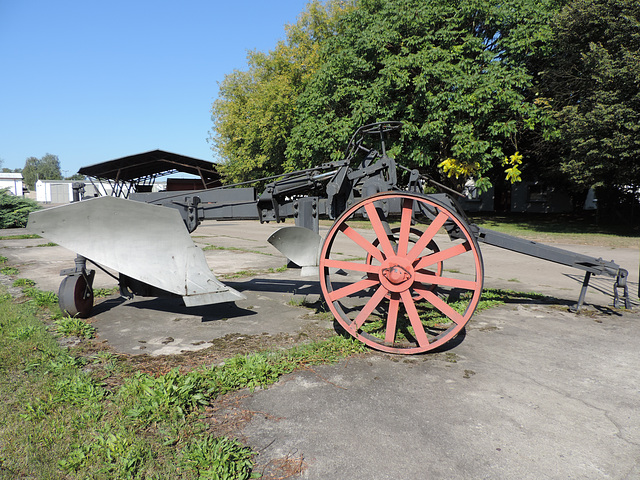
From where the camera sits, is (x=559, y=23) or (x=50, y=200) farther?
(x=50, y=200)

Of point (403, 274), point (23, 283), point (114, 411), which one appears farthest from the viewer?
point (23, 283)

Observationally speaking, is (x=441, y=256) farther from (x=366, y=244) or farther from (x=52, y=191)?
(x=52, y=191)

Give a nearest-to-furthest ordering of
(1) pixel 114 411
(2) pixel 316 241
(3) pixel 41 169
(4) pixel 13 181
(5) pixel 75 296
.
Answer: (1) pixel 114 411 → (5) pixel 75 296 → (2) pixel 316 241 → (4) pixel 13 181 → (3) pixel 41 169

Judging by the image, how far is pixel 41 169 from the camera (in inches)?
6166

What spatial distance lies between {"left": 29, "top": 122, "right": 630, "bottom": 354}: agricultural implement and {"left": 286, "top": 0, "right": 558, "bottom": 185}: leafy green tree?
1376cm

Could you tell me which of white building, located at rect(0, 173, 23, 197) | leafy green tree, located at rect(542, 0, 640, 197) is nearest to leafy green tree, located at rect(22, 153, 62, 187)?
white building, located at rect(0, 173, 23, 197)

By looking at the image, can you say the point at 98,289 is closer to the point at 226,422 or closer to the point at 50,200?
the point at 226,422

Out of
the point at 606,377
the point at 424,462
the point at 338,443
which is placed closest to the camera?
the point at 424,462

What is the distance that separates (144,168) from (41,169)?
15919 centimetres

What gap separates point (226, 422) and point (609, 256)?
1239cm

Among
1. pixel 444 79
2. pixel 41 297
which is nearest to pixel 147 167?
pixel 444 79

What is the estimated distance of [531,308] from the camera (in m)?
5.79

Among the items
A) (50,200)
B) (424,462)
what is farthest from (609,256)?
(50,200)

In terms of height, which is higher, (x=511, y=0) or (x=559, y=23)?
(x=511, y=0)
